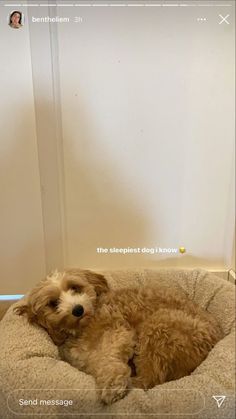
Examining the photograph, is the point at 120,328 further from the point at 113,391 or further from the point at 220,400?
the point at 220,400

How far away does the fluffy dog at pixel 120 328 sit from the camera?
88 cm

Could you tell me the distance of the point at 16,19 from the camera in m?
→ 0.94

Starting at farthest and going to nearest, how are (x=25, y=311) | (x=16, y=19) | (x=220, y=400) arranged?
1. (x=25, y=311)
2. (x=16, y=19)
3. (x=220, y=400)

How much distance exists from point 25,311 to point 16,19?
0.85 m

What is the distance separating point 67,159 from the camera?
1090mm

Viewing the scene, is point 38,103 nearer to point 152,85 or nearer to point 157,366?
point 152,85

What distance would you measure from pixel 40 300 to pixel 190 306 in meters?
0.46

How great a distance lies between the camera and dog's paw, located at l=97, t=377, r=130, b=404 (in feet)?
2.63

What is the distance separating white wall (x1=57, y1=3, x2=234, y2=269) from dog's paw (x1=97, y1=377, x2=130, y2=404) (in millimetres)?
432

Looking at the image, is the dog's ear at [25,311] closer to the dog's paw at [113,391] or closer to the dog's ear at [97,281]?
the dog's ear at [97,281]

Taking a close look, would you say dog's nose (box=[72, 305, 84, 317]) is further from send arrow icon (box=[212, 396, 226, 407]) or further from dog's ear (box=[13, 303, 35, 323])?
send arrow icon (box=[212, 396, 226, 407])

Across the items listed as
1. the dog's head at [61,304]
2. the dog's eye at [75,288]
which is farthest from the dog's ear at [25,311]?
the dog's eye at [75,288]

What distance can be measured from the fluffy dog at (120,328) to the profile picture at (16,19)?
738mm

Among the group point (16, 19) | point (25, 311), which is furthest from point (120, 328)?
point (16, 19)
